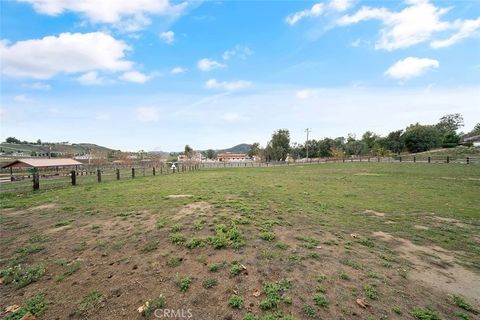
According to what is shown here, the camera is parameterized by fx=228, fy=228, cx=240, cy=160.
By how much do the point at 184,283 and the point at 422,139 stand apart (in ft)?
294

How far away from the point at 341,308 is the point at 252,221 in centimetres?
339

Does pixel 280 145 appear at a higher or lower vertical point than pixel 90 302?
higher

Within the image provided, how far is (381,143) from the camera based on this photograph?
82250mm

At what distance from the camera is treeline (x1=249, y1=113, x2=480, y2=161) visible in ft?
233

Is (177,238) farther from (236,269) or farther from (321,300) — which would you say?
(321,300)

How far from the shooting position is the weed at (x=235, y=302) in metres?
3.00

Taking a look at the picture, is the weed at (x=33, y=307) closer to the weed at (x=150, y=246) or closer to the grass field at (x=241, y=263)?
the grass field at (x=241, y=263)

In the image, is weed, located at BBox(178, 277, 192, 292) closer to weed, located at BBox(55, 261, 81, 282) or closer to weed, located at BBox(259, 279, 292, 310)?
weed, located at BBox(259, 279, 292, 310)

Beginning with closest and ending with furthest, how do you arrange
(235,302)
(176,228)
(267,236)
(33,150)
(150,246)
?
(235,302) < (150,246) < (267,236) < (176,228) < (33,150)

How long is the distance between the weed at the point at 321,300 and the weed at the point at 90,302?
2936mm

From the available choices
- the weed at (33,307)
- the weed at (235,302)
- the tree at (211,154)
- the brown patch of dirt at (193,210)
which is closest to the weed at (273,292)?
the weed at (235,302)

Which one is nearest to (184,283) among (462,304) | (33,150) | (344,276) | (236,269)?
(236,269)

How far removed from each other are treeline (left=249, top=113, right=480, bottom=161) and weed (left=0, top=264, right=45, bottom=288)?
68.1m

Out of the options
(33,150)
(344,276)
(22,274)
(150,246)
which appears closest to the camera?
(344,276)
